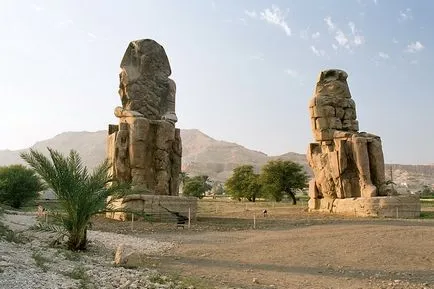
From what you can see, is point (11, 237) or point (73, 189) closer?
point (11, 237)

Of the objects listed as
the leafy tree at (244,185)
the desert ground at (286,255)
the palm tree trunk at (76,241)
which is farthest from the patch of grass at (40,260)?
the leafy tree at (244,185)

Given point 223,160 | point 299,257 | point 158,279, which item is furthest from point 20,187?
point 223,160

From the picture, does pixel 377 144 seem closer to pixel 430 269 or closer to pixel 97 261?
pixel 430 269

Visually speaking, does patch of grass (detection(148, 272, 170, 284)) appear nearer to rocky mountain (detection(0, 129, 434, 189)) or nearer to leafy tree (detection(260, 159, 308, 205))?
leafy tree (detection(260, 159, 308, 205))

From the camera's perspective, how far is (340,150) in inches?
683

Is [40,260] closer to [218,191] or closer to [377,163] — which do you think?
[377,163]

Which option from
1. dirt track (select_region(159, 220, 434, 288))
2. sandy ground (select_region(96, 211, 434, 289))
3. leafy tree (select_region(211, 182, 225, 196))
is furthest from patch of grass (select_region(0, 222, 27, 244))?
leafy tree (select_region(211, 182, 225, 196))

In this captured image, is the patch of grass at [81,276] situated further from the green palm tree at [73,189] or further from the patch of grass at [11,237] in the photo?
the patch of grass at [11,237]

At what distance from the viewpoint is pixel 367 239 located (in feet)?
31.4

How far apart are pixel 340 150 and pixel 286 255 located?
986 centimetres

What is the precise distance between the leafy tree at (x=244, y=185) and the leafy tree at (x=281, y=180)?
6481mm

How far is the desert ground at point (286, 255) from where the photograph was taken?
6362 millimetres

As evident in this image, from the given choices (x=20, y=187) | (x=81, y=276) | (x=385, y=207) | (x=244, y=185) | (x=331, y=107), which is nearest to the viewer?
(x=81, y=276)

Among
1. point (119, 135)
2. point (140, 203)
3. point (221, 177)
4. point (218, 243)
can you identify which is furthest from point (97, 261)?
point (221, 177)
